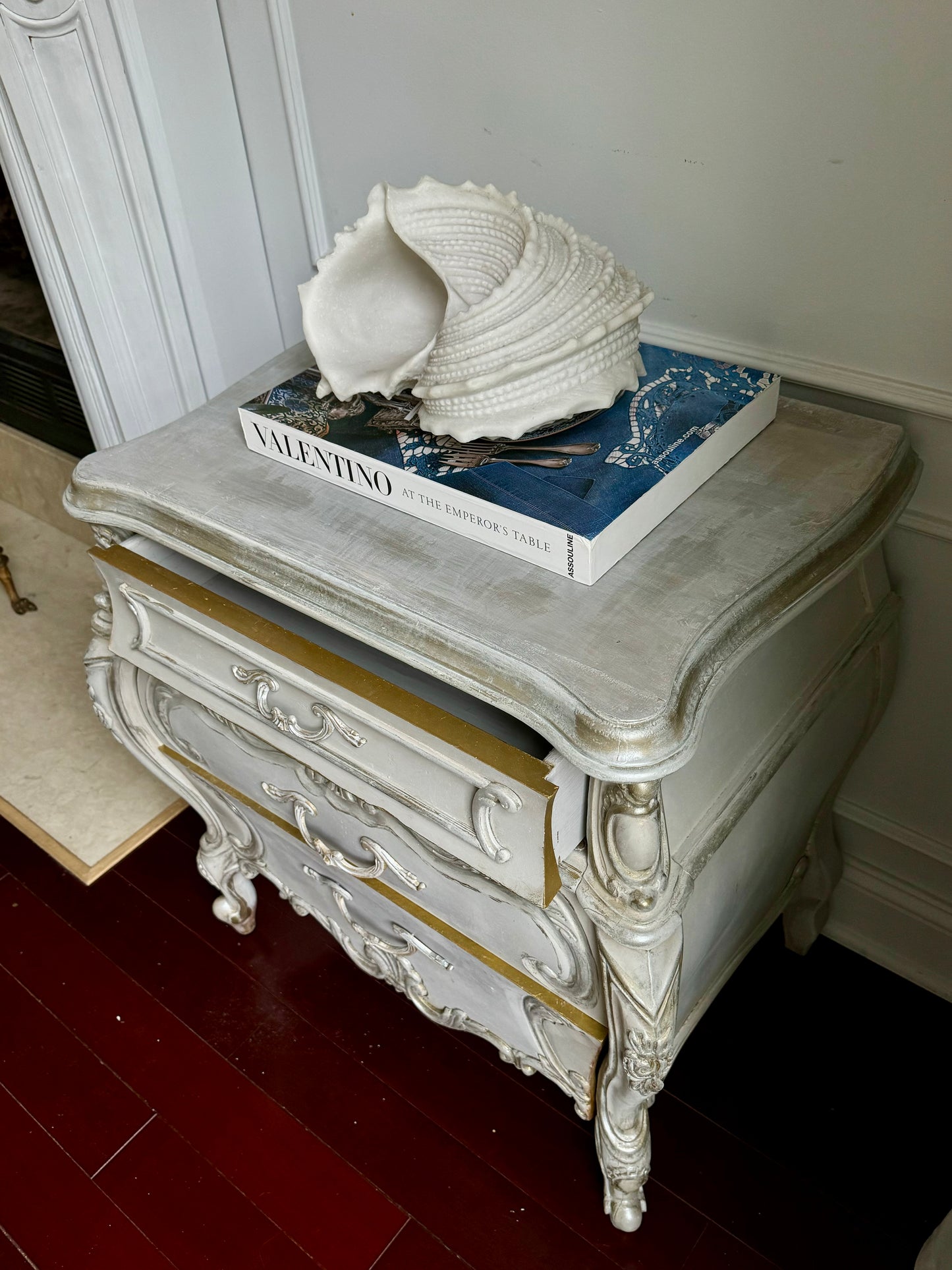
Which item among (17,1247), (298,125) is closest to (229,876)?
(17,1247)

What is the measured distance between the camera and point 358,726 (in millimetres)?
696

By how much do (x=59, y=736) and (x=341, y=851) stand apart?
892mm

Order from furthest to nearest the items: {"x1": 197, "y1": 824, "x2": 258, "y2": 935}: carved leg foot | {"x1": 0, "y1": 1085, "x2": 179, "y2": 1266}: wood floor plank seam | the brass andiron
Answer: the brass andiron → {"x1": 197, "y1": 824, "x2": 258, "y2": 935}: carved leg foot → {"x1": 0, "y1": 1085, "x2": 179, "y2": 1266}: wood floor plank seam

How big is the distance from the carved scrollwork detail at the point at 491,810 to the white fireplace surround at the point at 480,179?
1.56 ft

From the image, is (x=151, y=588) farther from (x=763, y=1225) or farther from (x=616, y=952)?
(x=763, y=1225)

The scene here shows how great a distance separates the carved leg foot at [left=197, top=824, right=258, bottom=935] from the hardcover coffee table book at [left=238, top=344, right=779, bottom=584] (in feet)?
1.76

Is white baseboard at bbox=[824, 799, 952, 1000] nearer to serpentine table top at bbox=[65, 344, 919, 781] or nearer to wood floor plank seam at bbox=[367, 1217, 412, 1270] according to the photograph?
serpentine table top at bbox=[65, 344, 919, 781]

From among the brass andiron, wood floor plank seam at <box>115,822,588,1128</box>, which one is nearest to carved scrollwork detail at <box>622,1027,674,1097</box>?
wood floor plank seam at <box>115,822,588,1128</box>

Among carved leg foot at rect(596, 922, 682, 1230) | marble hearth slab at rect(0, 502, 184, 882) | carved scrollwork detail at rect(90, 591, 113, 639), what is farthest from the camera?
marble hearth slab at rect(0, 502, 184, 882)

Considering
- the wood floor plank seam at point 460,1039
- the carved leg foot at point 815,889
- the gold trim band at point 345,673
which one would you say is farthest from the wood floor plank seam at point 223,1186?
the gold trim band at point 345,673

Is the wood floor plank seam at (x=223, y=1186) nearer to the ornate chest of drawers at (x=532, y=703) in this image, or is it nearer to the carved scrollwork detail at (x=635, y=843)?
the ornate chest of drawers at (x=532, y=703)

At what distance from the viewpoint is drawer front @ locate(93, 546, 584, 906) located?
2.00ft

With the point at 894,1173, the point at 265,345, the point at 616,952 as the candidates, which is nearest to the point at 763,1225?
the point at 894,1173

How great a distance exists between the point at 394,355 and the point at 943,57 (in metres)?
0.44
